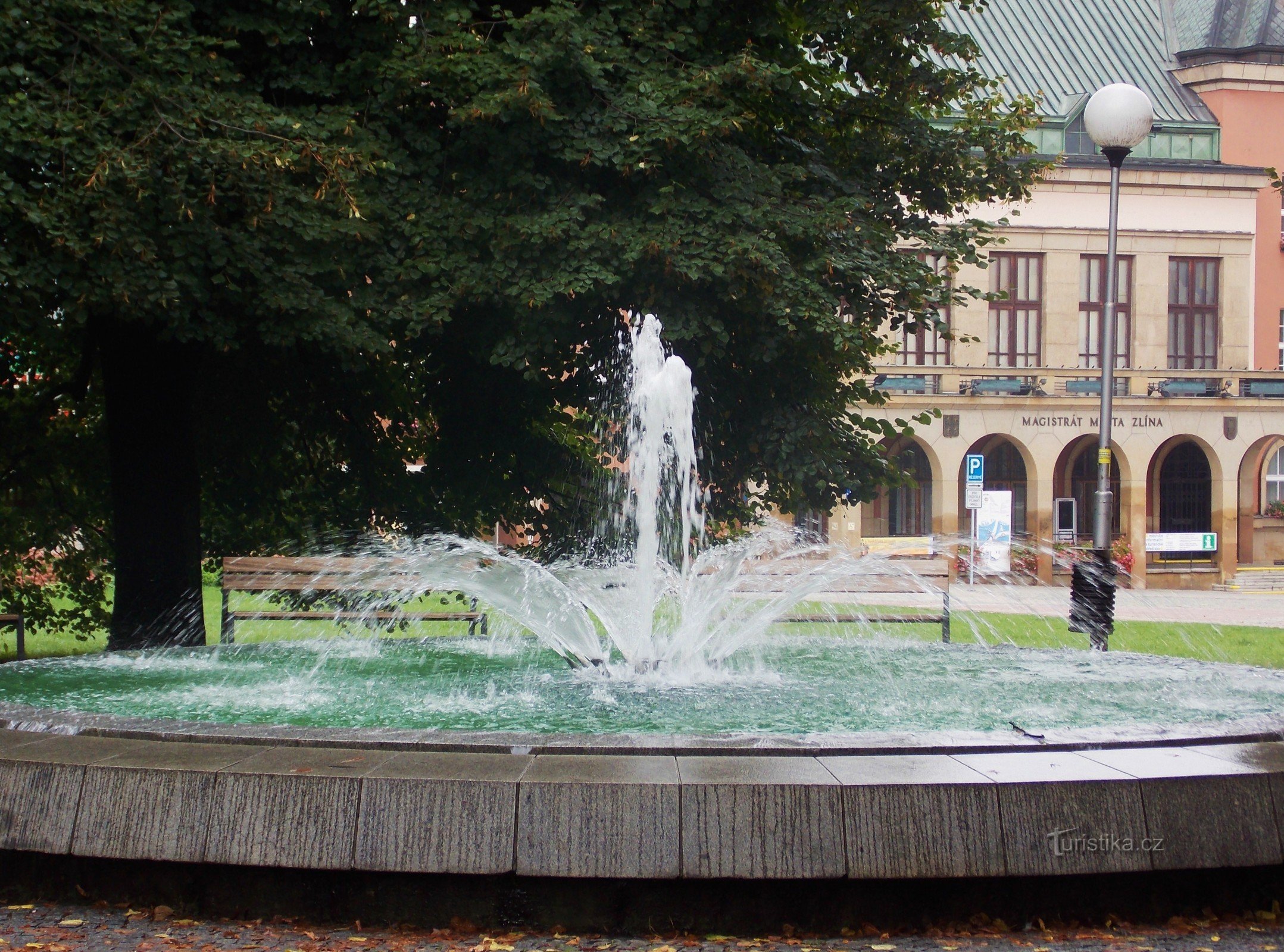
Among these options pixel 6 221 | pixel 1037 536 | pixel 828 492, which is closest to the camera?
pixel 6 221

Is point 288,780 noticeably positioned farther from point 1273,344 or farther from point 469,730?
point 1273,344

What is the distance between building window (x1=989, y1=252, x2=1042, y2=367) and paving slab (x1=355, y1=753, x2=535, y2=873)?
39668 mm

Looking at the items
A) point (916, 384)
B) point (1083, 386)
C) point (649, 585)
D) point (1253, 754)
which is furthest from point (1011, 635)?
point (1083, 386)

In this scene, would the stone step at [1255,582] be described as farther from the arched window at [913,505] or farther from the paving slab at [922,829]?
the paving slab at [922,829]

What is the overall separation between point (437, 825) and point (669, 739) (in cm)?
109

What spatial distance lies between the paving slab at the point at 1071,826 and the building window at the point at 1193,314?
42.0m

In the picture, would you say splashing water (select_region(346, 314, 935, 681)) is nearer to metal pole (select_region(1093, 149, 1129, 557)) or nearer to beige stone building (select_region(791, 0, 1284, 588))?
metal pole (select_region(1093, 149, 1129, 557))

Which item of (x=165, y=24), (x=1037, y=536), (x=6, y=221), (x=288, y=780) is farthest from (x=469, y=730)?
(x=1037, y=536)

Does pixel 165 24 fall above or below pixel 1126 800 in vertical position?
above

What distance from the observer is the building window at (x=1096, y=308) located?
142 feet

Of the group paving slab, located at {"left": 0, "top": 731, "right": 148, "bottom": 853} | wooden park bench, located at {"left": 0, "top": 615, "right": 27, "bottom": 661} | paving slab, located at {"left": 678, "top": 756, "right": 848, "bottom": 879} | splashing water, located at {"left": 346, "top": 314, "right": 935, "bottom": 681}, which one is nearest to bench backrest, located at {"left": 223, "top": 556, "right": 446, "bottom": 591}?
splashing water, located at {"left": 346, "top": 314, "right": 935, "bottom": 681}

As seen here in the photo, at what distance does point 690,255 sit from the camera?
10234mm

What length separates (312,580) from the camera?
1118cm

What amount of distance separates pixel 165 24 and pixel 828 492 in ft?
20.1
